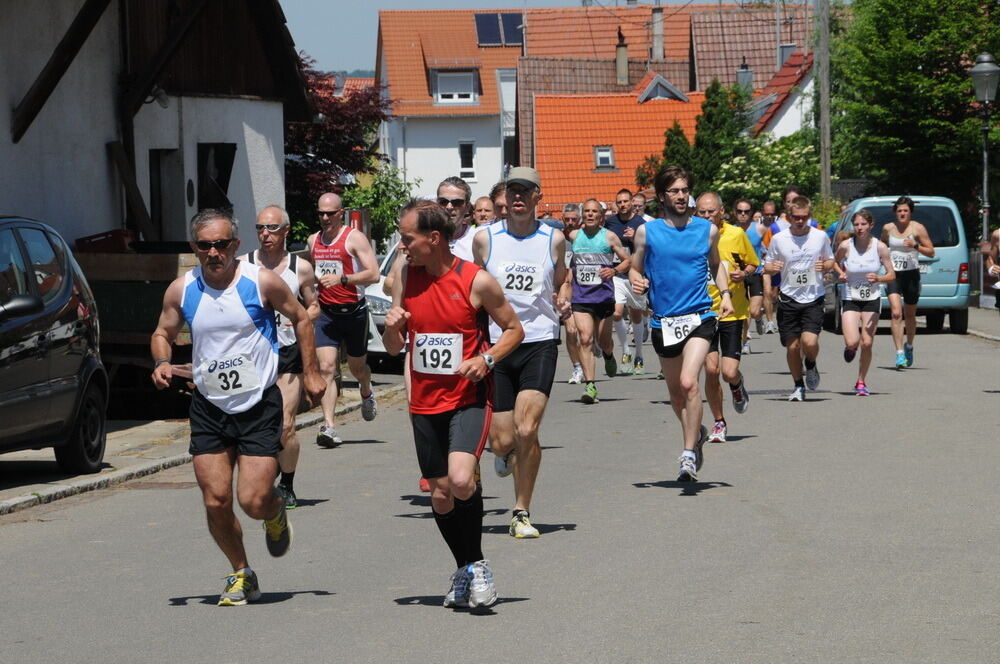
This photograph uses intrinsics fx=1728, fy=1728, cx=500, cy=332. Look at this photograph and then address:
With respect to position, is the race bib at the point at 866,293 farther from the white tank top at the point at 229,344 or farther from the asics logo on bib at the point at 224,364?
the asics logo on bib at the point at 224,364

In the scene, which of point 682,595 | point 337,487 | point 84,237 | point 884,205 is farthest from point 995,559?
point 884,205

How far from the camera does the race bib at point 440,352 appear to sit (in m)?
7.42

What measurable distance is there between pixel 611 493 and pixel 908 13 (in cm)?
2978

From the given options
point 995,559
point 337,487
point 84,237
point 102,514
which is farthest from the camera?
point 84,237

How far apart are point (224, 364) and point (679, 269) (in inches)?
178

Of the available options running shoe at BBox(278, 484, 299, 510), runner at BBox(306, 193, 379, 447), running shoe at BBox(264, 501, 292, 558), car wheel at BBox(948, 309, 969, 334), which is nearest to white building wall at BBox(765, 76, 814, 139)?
car wheel at BBox(948, 309, 969, 334)

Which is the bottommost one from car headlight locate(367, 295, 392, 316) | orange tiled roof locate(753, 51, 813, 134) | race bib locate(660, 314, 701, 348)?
car headlight locate(367, 295, 392, 316)

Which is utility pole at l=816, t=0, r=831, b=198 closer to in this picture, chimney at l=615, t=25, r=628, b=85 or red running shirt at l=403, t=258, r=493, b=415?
red running shirt at l=403, t=258, r=493, b=415

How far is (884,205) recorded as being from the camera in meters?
27.7

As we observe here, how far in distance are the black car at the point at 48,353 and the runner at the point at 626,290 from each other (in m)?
7.06

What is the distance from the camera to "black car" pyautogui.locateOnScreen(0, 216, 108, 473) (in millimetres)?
11344

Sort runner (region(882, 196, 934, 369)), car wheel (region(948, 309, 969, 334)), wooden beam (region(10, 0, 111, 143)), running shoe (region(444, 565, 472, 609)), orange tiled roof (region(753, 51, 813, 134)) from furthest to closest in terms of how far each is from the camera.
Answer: orange tiled roof (region(753, 51, 813, 134))
car wheel (region(948, 309, 969, 334))
runner (region(882, 196, 934, 369))
wooden beam (region(10, 0, 111, 143))
running shoe (region(444, 565, 472, 609))

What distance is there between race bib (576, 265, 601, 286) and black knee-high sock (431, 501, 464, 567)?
34.4ft

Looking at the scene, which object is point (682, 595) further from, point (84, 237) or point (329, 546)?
point (84, 237)
